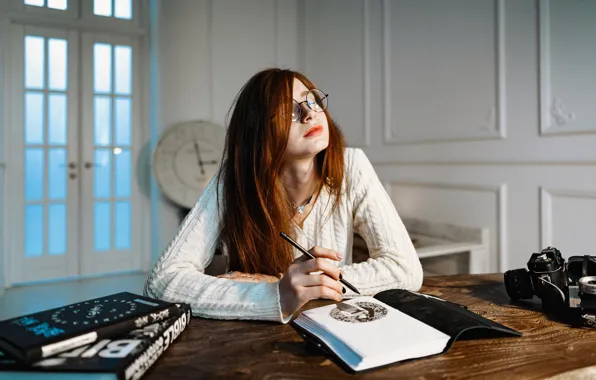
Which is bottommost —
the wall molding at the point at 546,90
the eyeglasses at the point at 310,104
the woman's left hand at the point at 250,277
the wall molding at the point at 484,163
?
the woman's left hand at the point at 250,277

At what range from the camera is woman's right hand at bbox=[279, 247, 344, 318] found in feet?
2.94

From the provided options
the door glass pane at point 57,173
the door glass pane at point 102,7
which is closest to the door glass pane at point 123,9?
the door glass pane at point 102,7

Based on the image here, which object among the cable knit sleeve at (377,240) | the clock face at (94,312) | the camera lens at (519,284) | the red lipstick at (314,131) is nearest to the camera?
the clock face at (94,312)

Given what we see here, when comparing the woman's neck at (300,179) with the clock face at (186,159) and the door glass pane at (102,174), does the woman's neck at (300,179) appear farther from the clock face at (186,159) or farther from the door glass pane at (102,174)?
the door glass pane at (102,174)

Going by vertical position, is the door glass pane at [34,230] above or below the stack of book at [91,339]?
below

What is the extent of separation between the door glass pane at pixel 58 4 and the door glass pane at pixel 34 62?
29cm

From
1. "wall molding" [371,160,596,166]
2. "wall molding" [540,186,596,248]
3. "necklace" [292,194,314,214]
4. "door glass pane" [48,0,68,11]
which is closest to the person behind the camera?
"necklace" [292,194,314,214]

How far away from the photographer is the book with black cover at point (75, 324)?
25.6 inches

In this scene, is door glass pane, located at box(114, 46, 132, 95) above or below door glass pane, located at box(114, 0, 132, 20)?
below

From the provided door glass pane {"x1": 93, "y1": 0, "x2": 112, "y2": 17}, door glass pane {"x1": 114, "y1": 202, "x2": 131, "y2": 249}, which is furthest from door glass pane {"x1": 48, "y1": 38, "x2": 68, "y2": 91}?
door glass pane {"x1": 114, "y1": 202, "x2": 131, "y2": 249}

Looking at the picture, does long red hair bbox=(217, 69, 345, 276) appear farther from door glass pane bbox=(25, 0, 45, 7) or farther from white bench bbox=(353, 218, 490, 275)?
door glass pane bbox=(25, 0, 45, 7)

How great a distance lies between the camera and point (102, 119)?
4.36 metres

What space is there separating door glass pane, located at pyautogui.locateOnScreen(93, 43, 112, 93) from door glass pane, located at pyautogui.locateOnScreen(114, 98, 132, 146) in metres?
0.16

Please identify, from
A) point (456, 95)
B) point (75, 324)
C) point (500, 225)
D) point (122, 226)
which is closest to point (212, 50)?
point (122, 226)
